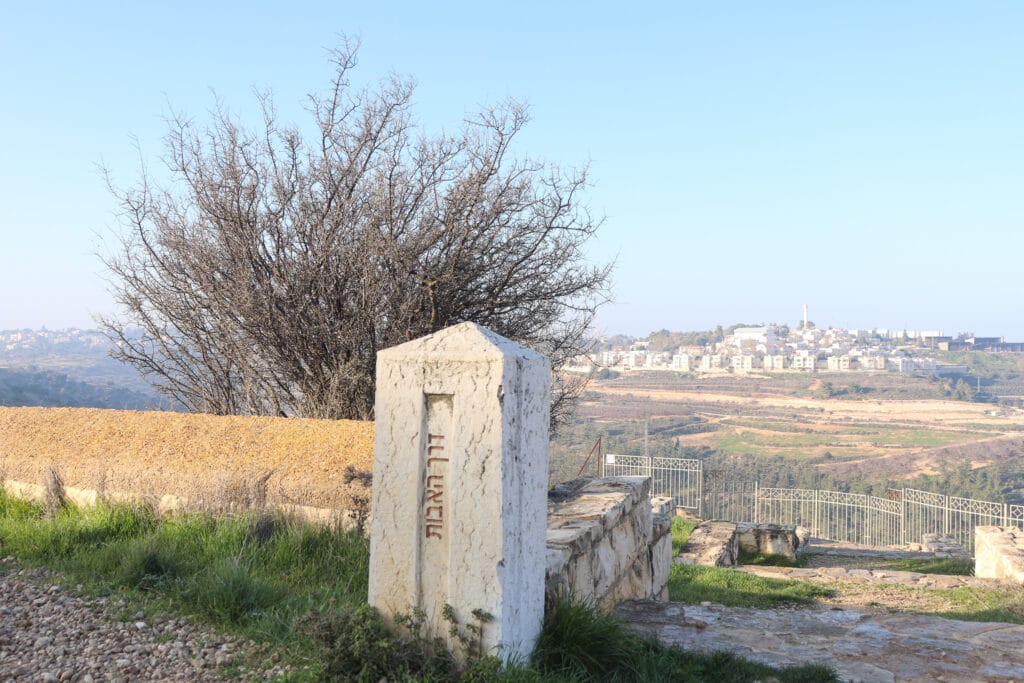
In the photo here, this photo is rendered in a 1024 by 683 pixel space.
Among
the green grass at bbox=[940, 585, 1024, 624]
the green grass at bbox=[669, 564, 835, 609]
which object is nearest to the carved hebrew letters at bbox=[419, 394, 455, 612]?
the green grass at bbox=[669, 564, 835, 609]

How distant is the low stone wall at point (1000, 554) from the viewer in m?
9.18

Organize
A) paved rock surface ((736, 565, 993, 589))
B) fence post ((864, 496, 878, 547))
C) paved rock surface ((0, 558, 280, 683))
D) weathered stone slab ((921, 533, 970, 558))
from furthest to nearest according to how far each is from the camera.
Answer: fence post ((864, 496, 878, 547)) → weathered stone slab ((921, 533, 970, 558)) → paved rock surface ((736, 565, 993, 589)) → paved rock surface ((0, 558, 280, 683))

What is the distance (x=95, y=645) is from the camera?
11.3ft

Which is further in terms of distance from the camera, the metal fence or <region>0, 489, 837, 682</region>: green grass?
the metal fence

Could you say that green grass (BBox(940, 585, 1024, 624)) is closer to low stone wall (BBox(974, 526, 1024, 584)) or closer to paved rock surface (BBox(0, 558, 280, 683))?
low stone wall (BBox(974, 526, 1024, 584))

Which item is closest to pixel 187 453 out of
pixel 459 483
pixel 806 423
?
pixel 459 483

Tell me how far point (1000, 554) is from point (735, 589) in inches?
160

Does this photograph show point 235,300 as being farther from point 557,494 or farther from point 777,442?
point 777,442

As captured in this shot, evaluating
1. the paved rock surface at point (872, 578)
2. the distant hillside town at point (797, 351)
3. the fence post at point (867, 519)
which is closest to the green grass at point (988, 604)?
the paved rock surface at point (872, 578)

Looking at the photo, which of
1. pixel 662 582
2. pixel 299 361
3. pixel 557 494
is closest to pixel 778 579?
pixel 662 582

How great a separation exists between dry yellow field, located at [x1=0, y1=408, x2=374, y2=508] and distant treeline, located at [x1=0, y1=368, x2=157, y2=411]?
7.28ft

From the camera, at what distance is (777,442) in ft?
161

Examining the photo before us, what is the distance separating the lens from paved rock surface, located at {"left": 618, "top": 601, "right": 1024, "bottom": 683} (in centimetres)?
391

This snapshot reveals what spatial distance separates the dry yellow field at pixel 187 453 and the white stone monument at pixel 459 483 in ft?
7.70
